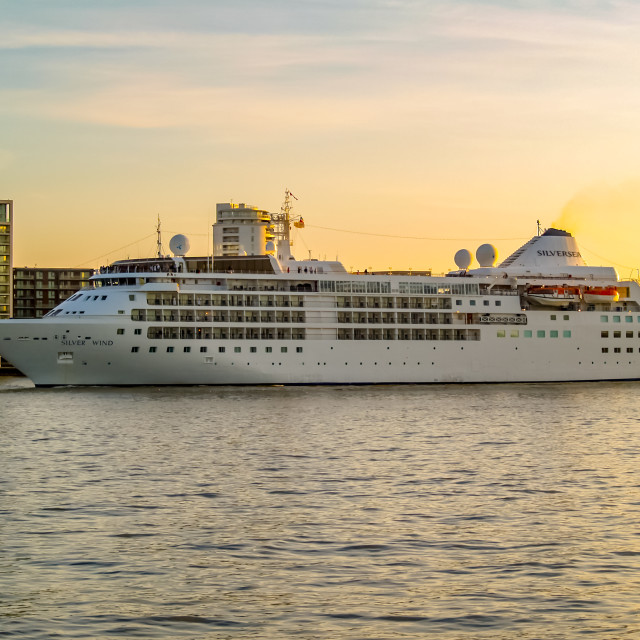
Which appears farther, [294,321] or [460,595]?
[294,321]

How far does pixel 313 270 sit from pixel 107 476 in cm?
5535

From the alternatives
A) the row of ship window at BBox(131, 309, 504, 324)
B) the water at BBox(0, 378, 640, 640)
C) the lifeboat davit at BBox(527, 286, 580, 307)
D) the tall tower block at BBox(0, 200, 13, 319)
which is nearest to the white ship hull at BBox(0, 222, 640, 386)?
the row of ship window at BBox(131, 309, 504, 324)

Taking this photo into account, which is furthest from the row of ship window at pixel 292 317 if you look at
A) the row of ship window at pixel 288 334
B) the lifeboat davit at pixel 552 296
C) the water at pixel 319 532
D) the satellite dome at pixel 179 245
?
the water at pixel 319 532

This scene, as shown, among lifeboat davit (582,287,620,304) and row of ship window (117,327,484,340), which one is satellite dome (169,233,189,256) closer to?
row of ship window (117,327,484,340)

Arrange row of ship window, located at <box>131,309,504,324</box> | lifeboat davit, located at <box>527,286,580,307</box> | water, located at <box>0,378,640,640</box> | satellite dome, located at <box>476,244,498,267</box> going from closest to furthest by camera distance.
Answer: water, located at <box>0,378,640,640</box> < row of ship window, located at <box>131,309,504,324</box> < lifeboat davit, located at <box>527,286,580,307</box> < satellite dome, located at <box>476,244,498,267</box>

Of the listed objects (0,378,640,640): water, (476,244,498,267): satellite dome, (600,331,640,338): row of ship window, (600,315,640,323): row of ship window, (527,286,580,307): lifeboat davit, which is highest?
(476,244,498,267): satellite dome

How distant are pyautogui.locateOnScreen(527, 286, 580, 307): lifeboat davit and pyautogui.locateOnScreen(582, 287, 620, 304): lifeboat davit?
930 millimetres

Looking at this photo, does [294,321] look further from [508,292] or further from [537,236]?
[537,236]

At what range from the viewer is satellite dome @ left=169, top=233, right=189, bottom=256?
285 feet

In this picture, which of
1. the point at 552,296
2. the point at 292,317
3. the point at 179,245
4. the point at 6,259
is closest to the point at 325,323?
the point at 292,317

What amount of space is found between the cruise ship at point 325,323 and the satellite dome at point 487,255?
177 mm

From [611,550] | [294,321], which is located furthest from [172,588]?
[294,321]

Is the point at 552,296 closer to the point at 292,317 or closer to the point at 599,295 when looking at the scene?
the point at 599,295

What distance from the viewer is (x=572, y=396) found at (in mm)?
75438
